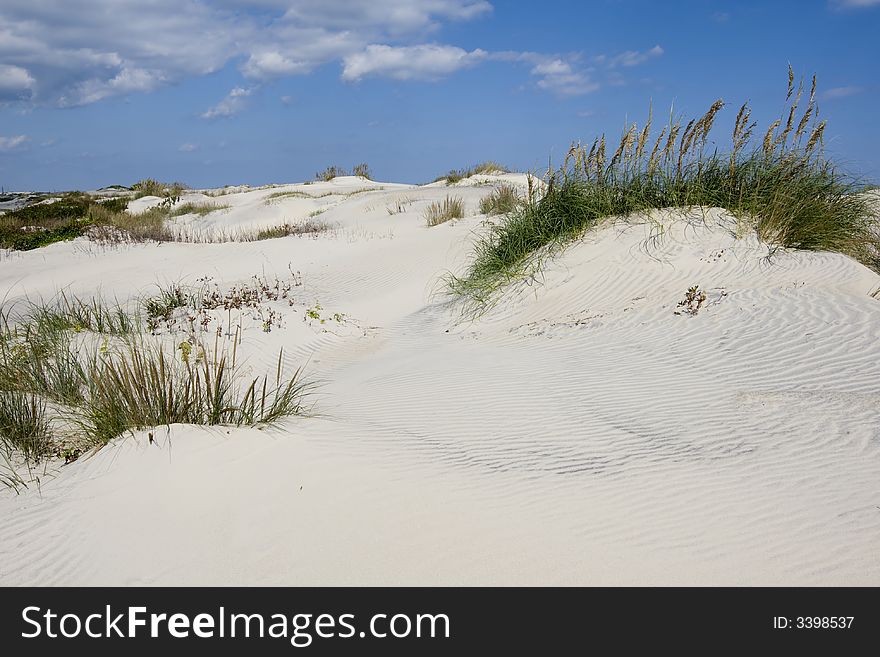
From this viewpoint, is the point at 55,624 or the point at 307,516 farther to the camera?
the point at 307,516

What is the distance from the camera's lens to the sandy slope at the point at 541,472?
2682 mm

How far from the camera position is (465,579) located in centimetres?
256

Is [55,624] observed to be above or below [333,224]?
below

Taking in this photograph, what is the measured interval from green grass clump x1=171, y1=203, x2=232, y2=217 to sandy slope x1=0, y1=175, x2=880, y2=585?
1889cm

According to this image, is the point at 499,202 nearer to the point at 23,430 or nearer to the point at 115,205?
the point at 23,430

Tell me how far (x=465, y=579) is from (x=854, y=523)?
5.61ft

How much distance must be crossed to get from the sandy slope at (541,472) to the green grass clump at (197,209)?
62.0ft

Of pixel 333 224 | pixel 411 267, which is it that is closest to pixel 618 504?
pixel 411 267

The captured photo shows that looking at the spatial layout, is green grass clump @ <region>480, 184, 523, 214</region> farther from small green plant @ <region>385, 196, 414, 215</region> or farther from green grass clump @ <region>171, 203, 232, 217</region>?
green grass clump @ <region>171, 203, 232, 217</region>

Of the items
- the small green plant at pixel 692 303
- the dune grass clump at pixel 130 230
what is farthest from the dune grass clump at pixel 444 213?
the small green plant at pixel 692 303

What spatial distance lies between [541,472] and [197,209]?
78.3 ft

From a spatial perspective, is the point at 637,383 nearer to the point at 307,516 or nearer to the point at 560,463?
the point at 560,463

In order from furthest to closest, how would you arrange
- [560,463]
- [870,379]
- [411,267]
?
[411,267]
[870,379]
[560,463]

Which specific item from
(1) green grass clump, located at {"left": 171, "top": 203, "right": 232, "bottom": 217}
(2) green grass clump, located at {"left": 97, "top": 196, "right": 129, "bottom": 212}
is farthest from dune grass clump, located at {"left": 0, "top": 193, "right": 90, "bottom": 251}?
(1) green grass clump, located at {"left": 171, "top": 203, "right": 232, "bottom": 217}
